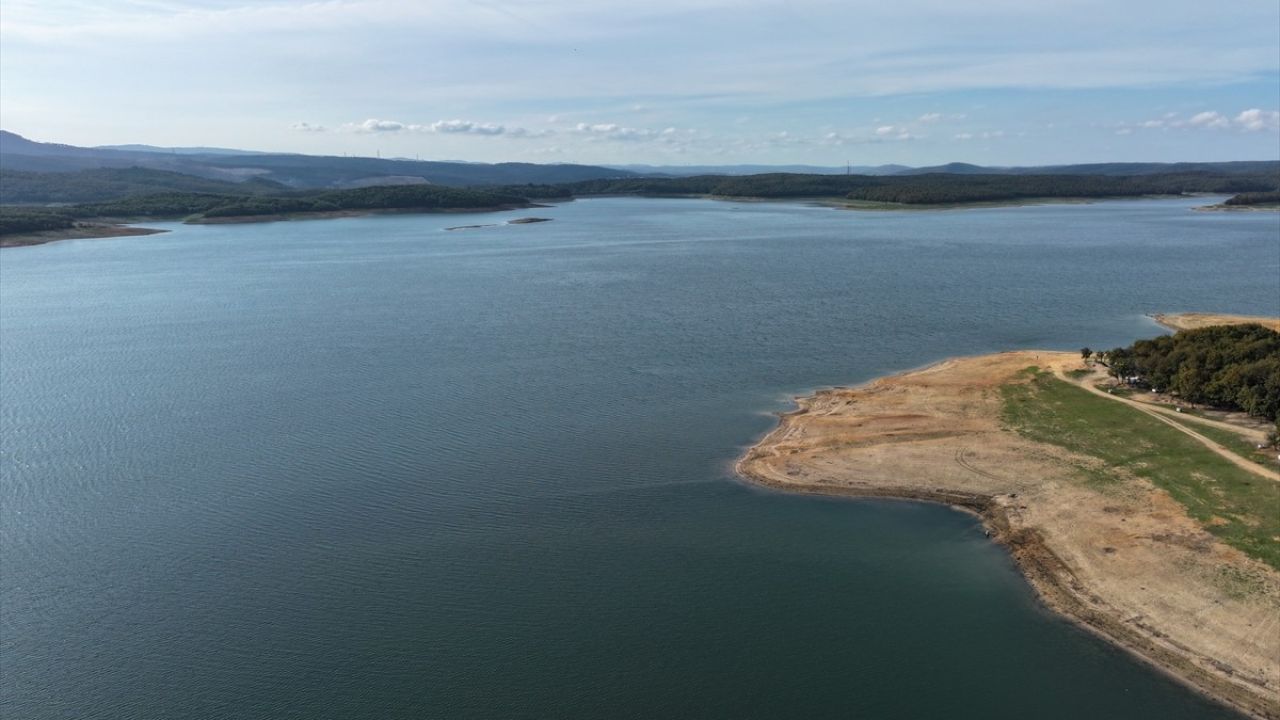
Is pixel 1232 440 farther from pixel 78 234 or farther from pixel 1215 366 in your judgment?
pixel 78 234

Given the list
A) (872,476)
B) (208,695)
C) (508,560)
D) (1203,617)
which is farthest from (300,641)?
(1203,617)

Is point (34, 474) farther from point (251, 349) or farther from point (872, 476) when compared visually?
point (872, 476)

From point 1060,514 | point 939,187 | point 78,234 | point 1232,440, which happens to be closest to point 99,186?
point 78,234

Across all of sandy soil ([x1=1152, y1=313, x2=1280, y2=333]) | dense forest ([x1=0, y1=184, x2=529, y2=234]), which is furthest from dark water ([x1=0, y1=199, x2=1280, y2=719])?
dense forest ([x1=0, y1=184, x2=529, y2=234])

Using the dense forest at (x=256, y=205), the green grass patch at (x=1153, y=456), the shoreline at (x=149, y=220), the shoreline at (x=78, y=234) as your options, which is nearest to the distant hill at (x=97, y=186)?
the dense forest at (x=256, y=205)

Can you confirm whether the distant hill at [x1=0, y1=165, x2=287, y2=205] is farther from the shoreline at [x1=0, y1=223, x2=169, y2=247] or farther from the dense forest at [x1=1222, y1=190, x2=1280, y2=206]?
the dense forest at [x1=1222, y1=190, x2=1280, y2=206]

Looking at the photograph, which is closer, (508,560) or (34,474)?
(508,560)
